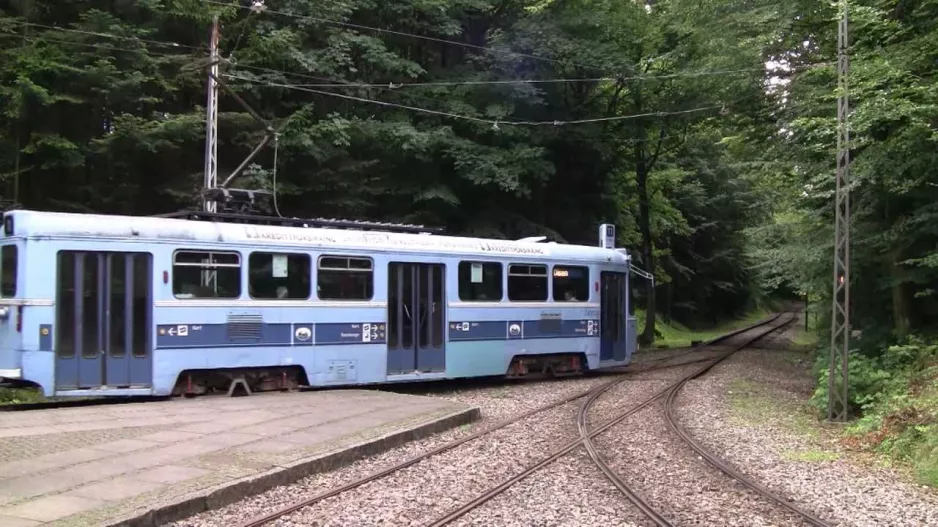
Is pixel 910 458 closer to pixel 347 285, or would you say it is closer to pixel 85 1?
pixel 347 285

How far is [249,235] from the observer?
39.4 feet

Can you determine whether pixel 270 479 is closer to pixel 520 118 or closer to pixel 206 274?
pixel 206 274

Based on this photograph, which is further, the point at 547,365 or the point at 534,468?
the point at 547,365

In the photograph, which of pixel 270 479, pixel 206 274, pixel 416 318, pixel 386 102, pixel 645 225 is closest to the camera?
pixel 270 479

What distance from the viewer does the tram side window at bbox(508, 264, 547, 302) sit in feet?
51.0

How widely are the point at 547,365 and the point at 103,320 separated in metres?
9.38

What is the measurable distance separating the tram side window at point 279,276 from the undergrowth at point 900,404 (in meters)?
8.55

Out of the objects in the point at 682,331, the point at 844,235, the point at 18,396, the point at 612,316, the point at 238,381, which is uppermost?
the point at 844,235

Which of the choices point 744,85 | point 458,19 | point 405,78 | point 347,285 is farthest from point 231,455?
point 458,19

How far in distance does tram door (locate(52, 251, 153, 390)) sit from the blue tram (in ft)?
0.06

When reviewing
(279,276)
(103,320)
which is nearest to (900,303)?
(279,276)

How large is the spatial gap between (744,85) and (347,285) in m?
10.6

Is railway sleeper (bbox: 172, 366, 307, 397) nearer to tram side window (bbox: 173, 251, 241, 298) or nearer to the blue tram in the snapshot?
the blue tram

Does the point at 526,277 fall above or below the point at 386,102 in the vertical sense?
below
